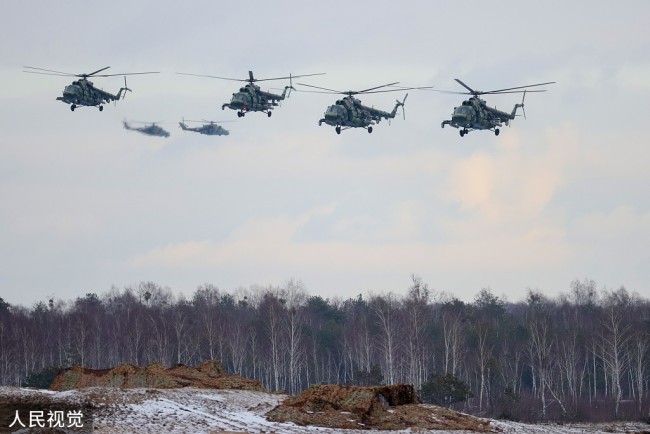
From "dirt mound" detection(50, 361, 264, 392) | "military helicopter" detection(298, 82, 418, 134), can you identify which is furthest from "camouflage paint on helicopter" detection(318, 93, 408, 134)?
"dirt mound" detection(50, 361, 264, 392)

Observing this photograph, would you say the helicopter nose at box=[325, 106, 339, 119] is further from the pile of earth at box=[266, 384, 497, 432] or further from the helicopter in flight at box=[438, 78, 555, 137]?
the pile of earth at box=[266, 384, 497, 432]

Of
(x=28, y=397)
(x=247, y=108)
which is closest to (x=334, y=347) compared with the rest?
(x=247, y=108)

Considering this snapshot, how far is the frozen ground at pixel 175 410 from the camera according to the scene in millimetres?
43750

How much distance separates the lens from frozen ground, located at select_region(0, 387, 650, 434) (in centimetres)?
4375

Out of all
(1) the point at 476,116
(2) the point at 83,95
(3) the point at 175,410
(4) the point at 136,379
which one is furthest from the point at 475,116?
(3) the point at 175,410

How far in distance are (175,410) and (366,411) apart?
732 centimetres

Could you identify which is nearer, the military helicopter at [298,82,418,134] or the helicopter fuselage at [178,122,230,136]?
the military helicopter at [298,82,418,134]

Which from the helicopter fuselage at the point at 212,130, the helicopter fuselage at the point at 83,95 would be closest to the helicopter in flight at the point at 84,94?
the helicopter fuselage at the point at 83,95

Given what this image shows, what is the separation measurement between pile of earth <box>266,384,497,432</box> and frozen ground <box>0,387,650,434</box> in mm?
865

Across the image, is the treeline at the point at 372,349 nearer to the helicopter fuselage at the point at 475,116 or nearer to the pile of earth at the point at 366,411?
the helicopter fuselage at the point at 475,116

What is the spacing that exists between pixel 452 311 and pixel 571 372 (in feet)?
73.9

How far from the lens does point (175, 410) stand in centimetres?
4631

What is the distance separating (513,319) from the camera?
138375mm

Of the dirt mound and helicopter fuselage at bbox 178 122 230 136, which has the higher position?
helicopter fuselage at bbox 178 122 230 136
